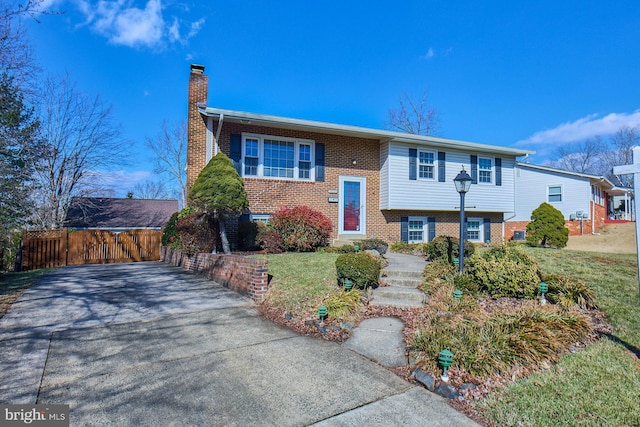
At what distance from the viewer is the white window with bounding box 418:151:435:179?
47.8 ft

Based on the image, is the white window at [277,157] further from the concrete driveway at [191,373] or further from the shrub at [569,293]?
the shrub at [569,293]

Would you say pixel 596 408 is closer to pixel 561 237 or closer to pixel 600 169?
pixel 561 237

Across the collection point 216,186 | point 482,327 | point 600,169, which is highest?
point 600,169

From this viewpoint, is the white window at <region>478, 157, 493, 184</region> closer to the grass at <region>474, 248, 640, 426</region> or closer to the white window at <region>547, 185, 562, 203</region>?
the white window at <region>547, 185, 562, 203</region>

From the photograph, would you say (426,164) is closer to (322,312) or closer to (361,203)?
(361,203)

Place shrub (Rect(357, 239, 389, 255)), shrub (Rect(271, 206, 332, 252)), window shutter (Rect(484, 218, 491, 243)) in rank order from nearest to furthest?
shrub (Rect(271, 206, 332, 252)), shrub (Rect(357, 239, 389, 255)), window shutter (Rect(484, 218, 491, 243))

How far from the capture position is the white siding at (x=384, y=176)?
45.9ft

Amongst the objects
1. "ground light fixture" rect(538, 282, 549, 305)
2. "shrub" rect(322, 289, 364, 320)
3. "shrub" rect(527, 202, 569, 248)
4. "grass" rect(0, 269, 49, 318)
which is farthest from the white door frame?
"grass" rect(0, 269, 49, 318)

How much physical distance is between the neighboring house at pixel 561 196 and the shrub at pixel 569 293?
16279 millimetres

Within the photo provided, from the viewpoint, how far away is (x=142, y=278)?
9117mm

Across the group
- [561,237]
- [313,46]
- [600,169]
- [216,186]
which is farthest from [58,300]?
[600,169]

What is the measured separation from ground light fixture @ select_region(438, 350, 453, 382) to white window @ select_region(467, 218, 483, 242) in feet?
44.9

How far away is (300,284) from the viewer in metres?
6.89

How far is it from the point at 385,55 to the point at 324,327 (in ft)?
45.8
